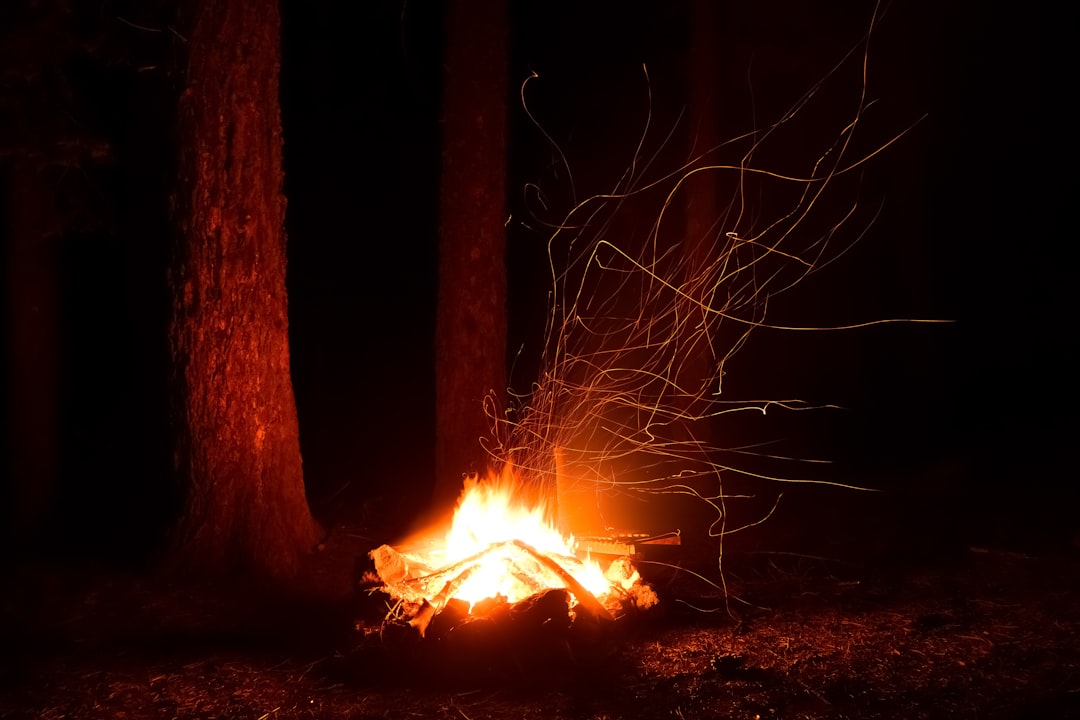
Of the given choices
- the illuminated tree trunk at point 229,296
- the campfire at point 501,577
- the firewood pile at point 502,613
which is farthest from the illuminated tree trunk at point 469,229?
the firewood pile at point 502,613

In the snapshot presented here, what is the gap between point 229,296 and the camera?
6531mm

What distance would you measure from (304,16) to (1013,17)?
10769mm

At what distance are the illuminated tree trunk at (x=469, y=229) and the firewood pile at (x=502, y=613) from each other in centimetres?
222

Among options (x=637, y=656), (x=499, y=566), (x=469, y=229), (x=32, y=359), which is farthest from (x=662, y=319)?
(x=32, y=359)

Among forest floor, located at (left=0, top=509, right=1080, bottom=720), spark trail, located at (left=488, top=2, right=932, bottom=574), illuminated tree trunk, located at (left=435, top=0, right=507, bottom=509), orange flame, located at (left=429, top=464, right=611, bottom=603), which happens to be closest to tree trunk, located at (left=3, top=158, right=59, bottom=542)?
forest floor, located at (left=0, top=509, right=1080, bottom=720)

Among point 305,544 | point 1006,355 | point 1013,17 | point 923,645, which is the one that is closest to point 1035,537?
point 923,645

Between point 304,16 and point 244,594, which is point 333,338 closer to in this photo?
point 304,16

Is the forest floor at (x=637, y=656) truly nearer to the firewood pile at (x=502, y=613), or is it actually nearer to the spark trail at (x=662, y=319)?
the firewood pile at (x=502, y=613)

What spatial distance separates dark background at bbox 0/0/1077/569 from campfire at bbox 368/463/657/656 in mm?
2252

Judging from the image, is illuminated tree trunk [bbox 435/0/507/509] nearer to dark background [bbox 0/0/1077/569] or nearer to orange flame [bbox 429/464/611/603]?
dark background [bbox 0/0/1077/569]

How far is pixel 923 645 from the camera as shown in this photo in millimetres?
5133

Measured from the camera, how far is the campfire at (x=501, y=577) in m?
4.98

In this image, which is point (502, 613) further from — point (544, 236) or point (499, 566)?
point (544, 236)

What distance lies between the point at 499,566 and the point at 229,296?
113 inches
